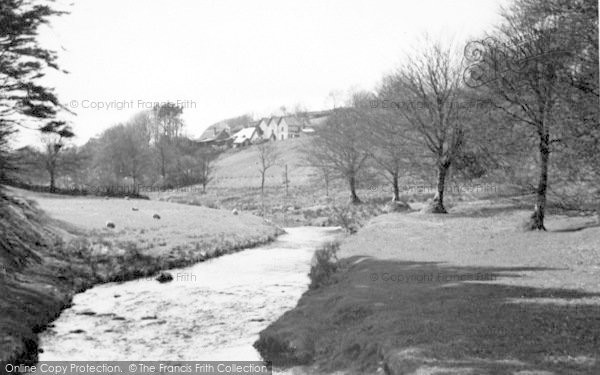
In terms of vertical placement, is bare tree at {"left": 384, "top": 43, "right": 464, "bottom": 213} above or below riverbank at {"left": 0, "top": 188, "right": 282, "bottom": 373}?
above

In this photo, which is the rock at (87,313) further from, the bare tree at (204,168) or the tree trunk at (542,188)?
the bare tree at (204,168)

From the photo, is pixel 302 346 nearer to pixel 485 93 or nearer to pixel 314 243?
pixel 485 93

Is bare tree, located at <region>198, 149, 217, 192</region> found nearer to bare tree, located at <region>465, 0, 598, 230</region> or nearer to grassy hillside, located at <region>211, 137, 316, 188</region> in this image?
grassy hillside, located at <region>211, 137, 316, 188</region>

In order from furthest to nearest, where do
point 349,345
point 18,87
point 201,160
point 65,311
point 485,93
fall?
point 201,160 < point 485,93 < point 18,87 < point 65,311 < point 349,345

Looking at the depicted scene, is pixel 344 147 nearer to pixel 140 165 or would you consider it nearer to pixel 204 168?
pixel 204 168

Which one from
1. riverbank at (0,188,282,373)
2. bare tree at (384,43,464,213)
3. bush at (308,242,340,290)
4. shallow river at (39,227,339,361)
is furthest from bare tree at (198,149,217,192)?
bush at (308,242,340,290)

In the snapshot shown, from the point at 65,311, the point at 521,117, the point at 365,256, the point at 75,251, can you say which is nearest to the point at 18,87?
the point at 75,251

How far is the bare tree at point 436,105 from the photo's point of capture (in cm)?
4347

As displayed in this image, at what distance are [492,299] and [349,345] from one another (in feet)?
15.1

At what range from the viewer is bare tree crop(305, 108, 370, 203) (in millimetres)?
64375

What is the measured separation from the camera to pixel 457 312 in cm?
1406

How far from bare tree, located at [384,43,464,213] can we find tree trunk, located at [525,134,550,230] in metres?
14.2

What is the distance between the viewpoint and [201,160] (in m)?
97.0

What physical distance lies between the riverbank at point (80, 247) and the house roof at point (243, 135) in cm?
11156
